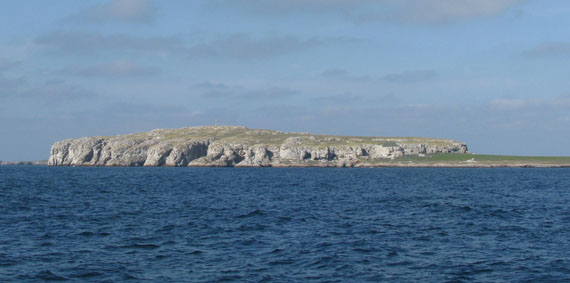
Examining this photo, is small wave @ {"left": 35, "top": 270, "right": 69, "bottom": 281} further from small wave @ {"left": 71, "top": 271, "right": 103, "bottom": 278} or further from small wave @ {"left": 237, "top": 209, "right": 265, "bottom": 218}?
small wave @ {"left": 237, "top": 209, "right": 265, "bottom": 218}

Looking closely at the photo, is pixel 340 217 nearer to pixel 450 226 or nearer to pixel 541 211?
pixel 450 226

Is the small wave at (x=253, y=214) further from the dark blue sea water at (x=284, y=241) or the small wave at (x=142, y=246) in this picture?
the small wave at (x=142, y=246)

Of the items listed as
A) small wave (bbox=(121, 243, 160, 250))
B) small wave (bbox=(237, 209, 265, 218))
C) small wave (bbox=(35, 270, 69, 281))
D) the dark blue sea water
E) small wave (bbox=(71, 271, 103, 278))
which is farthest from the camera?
small wave (bbox=(237, 209, 265, 218))

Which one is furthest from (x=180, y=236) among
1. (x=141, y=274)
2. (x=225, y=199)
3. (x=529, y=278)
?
(x=225, y=199)

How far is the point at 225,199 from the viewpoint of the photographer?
63969mm

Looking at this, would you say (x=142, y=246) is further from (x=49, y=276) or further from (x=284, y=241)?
(x=284, y=241)

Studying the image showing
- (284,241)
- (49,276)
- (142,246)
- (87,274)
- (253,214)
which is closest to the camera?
(49,276)

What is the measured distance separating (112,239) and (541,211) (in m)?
39.4

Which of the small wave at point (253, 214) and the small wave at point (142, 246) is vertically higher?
the small wave at point (253, 214)

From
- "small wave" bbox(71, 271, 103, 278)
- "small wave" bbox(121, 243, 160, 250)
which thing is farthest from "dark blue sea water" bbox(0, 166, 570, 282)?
"small wave" bbox(121, 243, 160, 250)

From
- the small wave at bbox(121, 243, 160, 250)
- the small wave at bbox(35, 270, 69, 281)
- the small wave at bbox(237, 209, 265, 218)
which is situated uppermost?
the small wave at bbox(237, 209, 265, 218)

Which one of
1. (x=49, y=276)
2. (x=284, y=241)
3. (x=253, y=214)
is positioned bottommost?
(x=49, y=276)

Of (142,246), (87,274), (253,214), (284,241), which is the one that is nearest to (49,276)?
(87,274)

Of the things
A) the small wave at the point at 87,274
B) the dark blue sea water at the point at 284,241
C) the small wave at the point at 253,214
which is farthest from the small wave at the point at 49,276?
the small wave at the point at 253,214
